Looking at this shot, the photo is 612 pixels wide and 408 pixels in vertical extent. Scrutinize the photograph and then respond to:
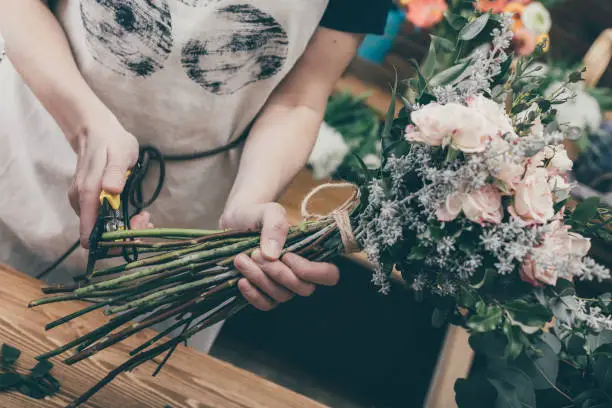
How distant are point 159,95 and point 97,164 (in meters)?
0.24

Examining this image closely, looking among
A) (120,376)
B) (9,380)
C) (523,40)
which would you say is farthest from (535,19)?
(9,380)

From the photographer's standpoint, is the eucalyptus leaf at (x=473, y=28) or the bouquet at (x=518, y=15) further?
the bouquet at (x=518, y=15)

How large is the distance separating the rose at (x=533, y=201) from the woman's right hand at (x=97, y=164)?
24.6 inches

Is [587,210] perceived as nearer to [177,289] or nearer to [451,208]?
[451,208]

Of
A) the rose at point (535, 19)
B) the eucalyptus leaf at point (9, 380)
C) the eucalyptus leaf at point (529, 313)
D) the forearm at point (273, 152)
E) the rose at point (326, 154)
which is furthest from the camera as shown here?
the rose at point (535, 19)

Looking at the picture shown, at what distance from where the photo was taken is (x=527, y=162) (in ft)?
2.62

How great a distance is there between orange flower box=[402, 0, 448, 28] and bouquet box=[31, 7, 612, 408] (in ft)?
5.11

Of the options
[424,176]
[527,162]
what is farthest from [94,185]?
[527,162]

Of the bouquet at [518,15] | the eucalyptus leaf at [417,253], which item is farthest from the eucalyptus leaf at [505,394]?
the bouquet at [518,15]

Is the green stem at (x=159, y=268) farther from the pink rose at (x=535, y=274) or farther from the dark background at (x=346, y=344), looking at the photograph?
the dark background at (x=346, y=344)

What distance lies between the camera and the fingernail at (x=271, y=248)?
2.95ft

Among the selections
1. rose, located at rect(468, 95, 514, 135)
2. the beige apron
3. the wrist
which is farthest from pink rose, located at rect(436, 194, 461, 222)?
the wrist

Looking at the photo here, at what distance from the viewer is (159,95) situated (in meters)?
1.10

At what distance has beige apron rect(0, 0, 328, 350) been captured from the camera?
1.02 m
